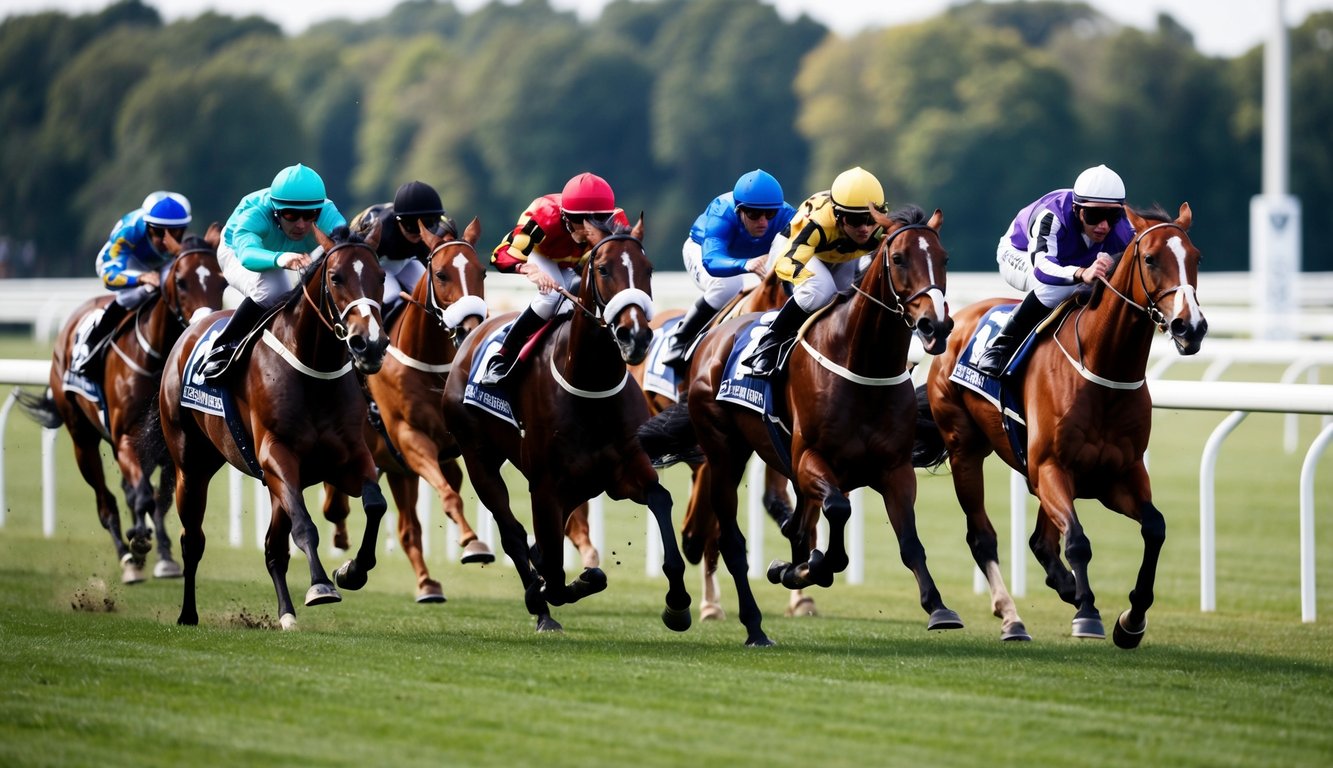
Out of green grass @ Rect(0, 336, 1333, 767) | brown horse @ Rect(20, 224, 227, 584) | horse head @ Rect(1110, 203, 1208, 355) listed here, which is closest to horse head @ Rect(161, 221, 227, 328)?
brown horse @ Rect(20, 224, 227, 584)

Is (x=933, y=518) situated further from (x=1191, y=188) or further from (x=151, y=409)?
(x=1191, y=188)

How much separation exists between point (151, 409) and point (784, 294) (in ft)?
11.0

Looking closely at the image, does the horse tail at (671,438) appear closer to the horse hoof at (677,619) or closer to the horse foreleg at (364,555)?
the horse hoof at (677,619)

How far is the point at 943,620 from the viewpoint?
6.91 metres

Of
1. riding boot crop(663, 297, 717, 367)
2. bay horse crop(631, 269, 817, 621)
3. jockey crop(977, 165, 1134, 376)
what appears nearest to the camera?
jockey crop(977, 165, 1134, 376)

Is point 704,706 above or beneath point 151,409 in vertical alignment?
beneath

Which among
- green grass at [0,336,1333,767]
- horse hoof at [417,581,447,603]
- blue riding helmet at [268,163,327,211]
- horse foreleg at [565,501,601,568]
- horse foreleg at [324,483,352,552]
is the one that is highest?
blue riding helmet at [268,163,327,211]

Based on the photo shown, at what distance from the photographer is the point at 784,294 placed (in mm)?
8953

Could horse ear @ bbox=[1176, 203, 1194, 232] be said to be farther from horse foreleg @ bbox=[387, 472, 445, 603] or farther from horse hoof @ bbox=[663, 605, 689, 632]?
horse foreleg @ bbox=[387, 472, 445, 603]

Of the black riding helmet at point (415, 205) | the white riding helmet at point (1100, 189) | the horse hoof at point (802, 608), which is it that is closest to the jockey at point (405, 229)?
the black riding helmet at point (415, 205)

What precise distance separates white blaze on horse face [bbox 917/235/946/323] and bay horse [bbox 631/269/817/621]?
182 centimetres

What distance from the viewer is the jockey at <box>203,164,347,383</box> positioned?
8.11 meters

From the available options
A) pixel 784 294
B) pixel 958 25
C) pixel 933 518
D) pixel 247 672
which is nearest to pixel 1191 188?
pixel 958 25

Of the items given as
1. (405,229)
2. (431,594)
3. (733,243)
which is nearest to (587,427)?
(733,243)
